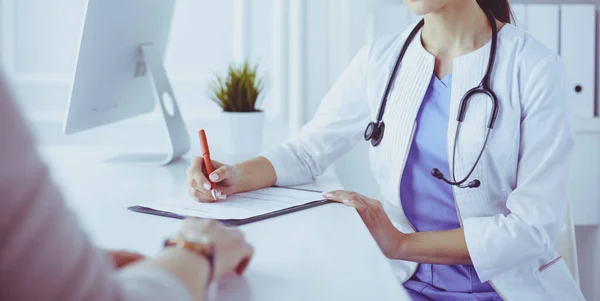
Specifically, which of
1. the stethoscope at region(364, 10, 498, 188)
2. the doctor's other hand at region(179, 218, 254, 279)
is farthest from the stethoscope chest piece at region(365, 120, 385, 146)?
the doctor's other hand at region(179, 218, 254, 279)

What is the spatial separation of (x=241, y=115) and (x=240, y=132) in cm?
4

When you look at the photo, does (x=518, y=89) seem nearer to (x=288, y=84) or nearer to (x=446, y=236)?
(x=446, y=236)

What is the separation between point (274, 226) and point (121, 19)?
0.61 metres

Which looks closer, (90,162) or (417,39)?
(417,39)

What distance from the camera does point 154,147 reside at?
6.70 ft

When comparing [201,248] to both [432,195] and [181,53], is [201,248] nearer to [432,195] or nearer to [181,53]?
[432,195]

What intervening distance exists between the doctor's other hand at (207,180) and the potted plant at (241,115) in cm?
42

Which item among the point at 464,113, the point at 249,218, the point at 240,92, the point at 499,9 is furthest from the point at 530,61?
the point at 240,92

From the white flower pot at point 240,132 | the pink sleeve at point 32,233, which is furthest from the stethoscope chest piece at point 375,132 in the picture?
the pink sleeve at point 32,233

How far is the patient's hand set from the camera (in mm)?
713

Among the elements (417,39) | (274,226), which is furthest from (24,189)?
(417,39)

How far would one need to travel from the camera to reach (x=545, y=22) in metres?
1.93

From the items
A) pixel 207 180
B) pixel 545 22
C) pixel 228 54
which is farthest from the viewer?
pixel 228 54

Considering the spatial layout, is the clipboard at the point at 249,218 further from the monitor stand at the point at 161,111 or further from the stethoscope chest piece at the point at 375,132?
the monitor stand at the point at 161,111
